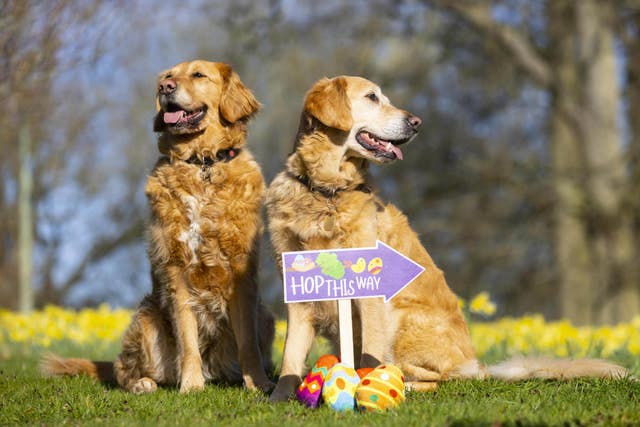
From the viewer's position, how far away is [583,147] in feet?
39.2

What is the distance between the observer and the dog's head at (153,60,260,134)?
16.6 ft

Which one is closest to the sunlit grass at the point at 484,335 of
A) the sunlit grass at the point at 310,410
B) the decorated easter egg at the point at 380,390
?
the sunlit grass at the point at 310,410

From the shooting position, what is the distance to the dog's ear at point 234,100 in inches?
203

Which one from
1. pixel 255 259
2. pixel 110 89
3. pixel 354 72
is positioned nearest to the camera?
pixel 255 259

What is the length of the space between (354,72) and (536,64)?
11.1 ft

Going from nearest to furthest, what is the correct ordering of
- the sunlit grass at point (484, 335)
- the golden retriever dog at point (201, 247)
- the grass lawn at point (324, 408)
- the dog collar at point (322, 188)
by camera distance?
1. the grass lawn at point (324, 408)
2. the dog collar at point (322, 188)
3. the golden retriever dog at point (201, 247)
4. the sunlit grass at point (484, 335)

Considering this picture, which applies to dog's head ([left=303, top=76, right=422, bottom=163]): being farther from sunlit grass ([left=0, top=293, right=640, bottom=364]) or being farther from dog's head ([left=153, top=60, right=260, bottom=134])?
sunlit grass ([left=0, top=293, right=640, bottom=364])

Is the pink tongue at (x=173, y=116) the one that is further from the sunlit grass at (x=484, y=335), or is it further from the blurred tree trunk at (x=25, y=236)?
the blurred tree trunk at (x=25, y=236)

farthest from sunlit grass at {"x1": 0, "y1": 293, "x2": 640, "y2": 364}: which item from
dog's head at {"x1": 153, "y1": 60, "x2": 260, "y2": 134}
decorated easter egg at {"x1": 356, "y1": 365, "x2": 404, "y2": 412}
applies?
dog's head at {"x1": 153, "y1": 60, "x2": 260, "y2": 134}

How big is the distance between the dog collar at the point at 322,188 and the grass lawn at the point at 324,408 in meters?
1.29

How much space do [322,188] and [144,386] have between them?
185cm

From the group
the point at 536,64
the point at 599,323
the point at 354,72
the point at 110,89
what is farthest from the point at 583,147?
the point at 110,89

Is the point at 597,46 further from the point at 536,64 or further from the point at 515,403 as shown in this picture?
the point at 515,403

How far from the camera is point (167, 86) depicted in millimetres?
5043
